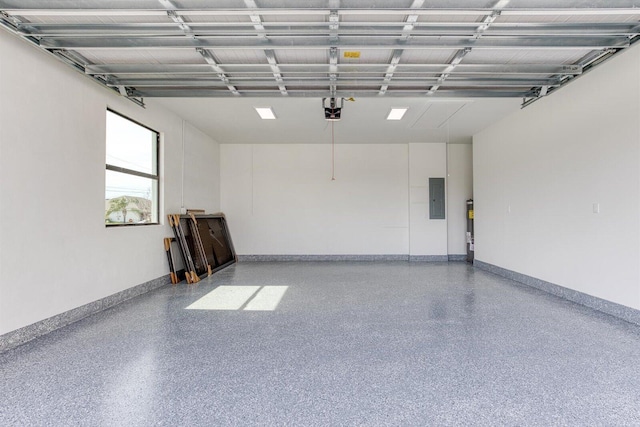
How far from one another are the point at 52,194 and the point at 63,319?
123 centimetres

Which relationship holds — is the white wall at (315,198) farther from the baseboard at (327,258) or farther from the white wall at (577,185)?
the white wall at (577,185)

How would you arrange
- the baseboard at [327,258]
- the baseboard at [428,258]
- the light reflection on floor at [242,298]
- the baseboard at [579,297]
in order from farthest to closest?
the baseboard at [327,258] < the baseboard at [428,258] < the light reflection on floor at [242,298] < the baseboard at [579,297]

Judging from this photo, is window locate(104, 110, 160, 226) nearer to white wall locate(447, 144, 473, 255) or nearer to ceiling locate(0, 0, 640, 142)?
ceiling locate(0, 0, 640, 142)

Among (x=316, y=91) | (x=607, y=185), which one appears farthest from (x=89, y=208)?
(x=607, y=185)

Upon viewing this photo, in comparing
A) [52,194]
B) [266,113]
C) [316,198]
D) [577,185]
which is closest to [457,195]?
[316,198]

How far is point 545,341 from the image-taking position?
287 cm

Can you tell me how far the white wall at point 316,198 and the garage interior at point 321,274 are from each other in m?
1.88

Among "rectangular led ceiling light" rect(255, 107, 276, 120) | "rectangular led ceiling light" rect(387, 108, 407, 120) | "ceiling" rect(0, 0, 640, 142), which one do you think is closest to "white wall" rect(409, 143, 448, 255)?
"rectangular led ceiling light" rect(387, 108, 407, 120)

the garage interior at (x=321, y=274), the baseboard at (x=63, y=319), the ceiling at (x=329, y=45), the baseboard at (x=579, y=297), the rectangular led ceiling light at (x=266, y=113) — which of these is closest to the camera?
the garage interior at (x=321, y=274)

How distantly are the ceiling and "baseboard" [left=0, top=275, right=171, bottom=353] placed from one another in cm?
249

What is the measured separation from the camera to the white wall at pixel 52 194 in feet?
9.07

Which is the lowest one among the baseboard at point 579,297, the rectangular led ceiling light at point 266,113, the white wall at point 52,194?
the baseboard at point 579,297

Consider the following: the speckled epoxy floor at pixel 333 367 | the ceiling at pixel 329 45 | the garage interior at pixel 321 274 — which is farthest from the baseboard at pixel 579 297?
the ceiling at pixel 329 45

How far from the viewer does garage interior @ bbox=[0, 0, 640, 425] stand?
2.06 metres
